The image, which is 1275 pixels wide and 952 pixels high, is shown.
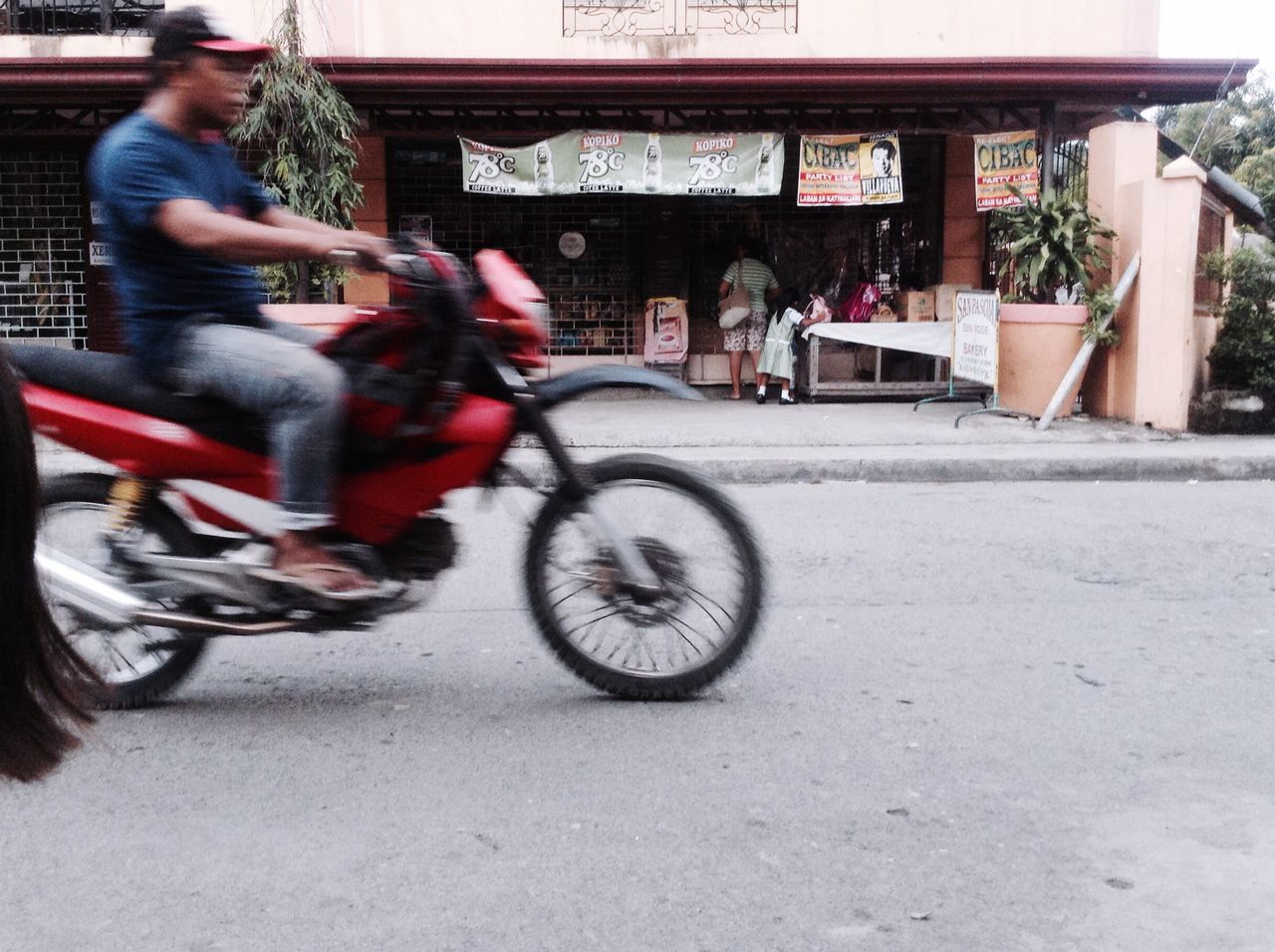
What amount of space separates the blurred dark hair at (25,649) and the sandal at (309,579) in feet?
6.33

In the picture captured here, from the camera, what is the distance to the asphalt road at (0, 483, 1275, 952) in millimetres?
2635

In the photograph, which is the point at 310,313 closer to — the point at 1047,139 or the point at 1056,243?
the point at 1056,243

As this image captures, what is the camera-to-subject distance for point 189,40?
359 centimetres

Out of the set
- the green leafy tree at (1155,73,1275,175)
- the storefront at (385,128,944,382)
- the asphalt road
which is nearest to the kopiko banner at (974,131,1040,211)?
the storefront at (385,128,944,382)

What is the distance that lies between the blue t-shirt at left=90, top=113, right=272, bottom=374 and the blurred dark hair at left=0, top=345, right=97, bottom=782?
7.18ft

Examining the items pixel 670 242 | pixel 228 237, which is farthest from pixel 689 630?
pixel 670 242

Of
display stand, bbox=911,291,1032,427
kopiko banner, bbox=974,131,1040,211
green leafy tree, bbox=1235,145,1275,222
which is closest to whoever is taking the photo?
Answer: display stand, bbox=911,291,1032,427

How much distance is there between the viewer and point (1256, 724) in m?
3.79

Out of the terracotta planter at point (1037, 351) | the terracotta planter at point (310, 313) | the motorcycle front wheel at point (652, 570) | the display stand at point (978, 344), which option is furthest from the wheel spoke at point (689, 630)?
the terracotta planter at point (1037, 351)

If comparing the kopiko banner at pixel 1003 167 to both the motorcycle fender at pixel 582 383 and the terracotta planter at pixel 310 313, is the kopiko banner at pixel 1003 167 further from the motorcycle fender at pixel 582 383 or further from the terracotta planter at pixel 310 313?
the motorcycle fender at pixel 582 383

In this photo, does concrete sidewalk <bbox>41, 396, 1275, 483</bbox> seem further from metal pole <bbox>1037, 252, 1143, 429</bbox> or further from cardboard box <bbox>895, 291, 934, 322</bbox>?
cardboard box <bbox>895, 291, 934, 322</bbox>

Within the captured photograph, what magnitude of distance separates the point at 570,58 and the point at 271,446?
381 inches

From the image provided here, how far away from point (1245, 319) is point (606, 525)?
30.0 feet

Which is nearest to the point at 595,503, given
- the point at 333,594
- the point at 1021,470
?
the point at 333,594
